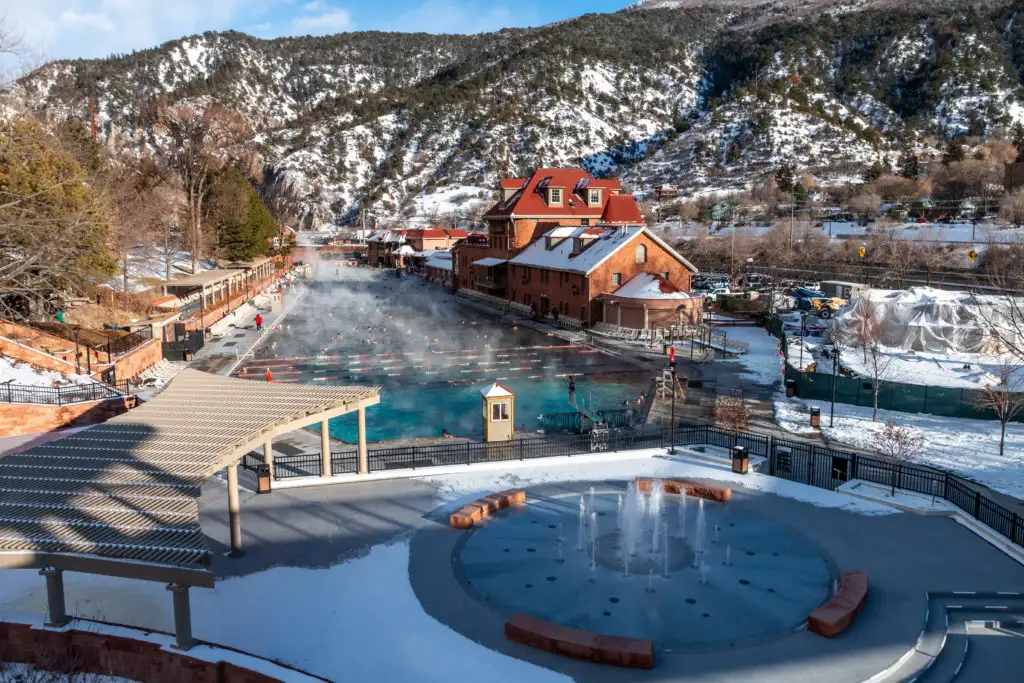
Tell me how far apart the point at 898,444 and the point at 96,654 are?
2298cm

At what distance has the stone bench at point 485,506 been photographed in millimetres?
15586

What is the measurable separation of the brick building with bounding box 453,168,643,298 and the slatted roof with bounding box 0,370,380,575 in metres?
49.3

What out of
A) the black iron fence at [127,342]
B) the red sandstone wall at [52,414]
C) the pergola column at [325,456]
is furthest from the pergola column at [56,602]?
the black iron fence at [127,342]

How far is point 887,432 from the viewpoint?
24.6 m

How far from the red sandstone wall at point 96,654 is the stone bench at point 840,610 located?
972cm

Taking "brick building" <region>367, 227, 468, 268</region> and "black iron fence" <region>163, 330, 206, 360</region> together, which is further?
"brick building" <region>367, 227, 468, 268</region>

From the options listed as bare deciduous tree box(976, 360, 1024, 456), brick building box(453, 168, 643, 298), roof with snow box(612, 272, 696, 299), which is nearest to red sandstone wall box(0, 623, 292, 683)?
bare deciduous tree box(976, 360, 1024, 456)

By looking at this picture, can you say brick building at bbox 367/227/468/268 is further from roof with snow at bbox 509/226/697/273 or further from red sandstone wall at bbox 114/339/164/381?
red sandstone wall at bbox 114/339/164/381

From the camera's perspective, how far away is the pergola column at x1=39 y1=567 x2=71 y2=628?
10.7 metres

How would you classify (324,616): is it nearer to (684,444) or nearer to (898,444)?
(684,444)

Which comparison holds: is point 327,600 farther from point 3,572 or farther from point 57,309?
point 57,309

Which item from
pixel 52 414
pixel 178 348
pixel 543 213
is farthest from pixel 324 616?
pixel 543 213

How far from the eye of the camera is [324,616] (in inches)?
469

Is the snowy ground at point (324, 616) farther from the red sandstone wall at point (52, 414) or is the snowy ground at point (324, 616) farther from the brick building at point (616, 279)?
the brick building at point (616, 279)
